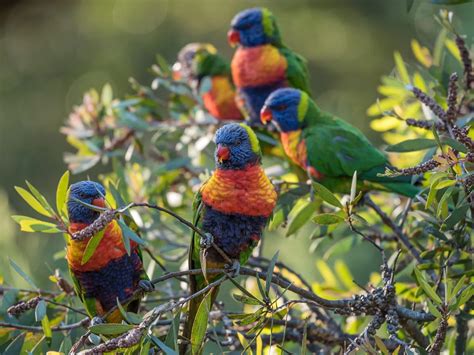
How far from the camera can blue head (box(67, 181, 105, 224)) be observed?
1.79 meters

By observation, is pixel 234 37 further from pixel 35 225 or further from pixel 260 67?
pixel 35 225

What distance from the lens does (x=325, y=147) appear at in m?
→ 2.29

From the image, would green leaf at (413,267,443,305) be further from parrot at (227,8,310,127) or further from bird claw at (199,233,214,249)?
parrot at (227,8,310,127)

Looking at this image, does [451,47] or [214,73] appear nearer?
[451,47]

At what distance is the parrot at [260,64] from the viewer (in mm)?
2805

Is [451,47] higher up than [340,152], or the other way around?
[451,47]

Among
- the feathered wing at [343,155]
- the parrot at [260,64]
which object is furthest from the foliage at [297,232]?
the parrot at [260,64]

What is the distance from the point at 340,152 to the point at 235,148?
545 mm

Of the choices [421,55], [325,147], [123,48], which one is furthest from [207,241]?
[123,48]

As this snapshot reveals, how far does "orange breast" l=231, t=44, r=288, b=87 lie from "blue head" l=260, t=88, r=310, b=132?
0.38 metres

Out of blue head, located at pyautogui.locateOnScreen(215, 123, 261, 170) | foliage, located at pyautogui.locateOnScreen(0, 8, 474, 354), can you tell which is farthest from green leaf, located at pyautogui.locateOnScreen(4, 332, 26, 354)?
blue head, located at pyautogui.locateOnScreen(215, 123, 261, 170)

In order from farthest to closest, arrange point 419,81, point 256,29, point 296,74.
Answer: point 256,29 < point 296,74 < point 419,81

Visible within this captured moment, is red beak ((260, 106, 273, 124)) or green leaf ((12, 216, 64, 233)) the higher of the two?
green leaf ((12, 216, 64, 233))

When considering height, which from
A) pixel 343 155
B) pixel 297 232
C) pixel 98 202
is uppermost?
pixel 98 202
